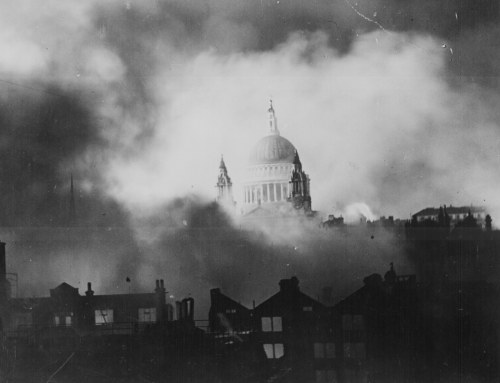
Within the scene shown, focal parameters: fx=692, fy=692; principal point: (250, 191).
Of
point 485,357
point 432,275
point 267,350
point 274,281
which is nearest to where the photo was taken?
point 485,357

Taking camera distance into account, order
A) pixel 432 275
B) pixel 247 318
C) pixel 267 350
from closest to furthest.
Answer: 1. pixel 267 350
2. pixel 247 318
3. pixel 432 275

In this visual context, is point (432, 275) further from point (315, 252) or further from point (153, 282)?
point (153, 282)

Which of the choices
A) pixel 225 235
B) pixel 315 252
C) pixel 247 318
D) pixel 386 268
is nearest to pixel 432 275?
pixel 386 268

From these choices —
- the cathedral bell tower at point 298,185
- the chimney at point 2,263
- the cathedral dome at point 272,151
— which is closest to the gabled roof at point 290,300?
the chimney at point 2,263

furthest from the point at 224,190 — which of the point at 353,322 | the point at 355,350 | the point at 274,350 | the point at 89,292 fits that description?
the point at 355,350

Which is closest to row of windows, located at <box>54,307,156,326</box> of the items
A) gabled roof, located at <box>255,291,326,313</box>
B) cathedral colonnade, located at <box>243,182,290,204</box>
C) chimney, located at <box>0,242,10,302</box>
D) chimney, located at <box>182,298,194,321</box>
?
chimney, located at <box>182,298,194,321</box>

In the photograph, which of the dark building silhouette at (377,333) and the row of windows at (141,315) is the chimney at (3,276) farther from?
the dark building silhouette at (377,333)

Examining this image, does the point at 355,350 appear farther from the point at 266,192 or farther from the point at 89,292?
the point at 266,192
